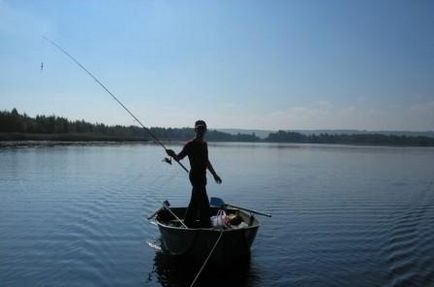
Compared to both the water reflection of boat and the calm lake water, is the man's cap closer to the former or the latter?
the water reflection of boat

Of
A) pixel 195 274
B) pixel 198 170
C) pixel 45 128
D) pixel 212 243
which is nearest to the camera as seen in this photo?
pixel 212 243

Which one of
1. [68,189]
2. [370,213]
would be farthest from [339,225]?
[68,189]

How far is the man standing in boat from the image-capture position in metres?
11.6

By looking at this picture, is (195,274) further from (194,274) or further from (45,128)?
(45,128)

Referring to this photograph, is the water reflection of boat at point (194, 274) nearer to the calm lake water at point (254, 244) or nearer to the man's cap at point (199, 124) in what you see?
the calm lake water at point (254, 244)

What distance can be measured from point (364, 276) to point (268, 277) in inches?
87.8

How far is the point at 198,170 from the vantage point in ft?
38.7

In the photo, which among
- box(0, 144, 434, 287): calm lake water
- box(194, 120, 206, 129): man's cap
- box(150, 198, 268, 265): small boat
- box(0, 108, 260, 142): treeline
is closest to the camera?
box(150, 198, 268, 265): small boat

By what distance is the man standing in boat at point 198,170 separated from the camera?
11648 millimetres

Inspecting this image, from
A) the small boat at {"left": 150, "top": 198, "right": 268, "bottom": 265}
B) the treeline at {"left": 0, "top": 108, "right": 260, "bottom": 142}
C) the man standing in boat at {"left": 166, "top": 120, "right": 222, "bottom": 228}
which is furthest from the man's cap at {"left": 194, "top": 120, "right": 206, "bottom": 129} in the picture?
the treeline at {"left": 0, "top": 108, "right": 260, "bottom": 142}

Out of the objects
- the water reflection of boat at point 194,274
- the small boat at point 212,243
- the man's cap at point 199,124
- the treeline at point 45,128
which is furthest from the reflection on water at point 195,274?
the treeline at point 45,128

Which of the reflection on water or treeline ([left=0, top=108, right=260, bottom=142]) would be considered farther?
treeline ([left=0, top=108, right=260, bottom=142])

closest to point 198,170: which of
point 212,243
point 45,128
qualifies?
point 212,243

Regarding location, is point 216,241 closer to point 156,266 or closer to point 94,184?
point 156,266
